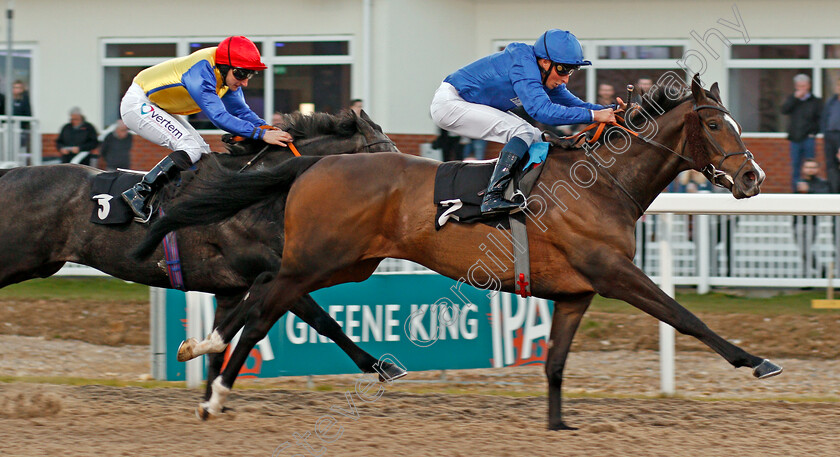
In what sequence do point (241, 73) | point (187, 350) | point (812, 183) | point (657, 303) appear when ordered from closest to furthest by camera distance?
point (657, 303), point (187, 350), point (241, 73), point (812, 183)

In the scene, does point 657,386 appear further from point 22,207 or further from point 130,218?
point 22,207

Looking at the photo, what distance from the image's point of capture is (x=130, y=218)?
542 centimetres

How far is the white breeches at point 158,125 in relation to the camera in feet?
18.2

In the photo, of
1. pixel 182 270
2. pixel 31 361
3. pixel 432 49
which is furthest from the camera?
pixel 432 49

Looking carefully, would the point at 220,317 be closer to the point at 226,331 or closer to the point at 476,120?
the point at 226,331

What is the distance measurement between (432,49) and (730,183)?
22.0ft

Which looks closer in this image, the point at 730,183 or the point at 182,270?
the point at 730,183

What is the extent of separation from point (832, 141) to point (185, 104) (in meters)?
6.09

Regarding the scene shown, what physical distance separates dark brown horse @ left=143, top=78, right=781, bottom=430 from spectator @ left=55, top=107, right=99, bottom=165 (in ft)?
19.4

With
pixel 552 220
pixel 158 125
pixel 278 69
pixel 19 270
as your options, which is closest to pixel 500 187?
pixel 552 220

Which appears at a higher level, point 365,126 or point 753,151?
point 753,151

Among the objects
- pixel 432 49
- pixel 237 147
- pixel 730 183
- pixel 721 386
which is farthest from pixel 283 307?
pixel 432 49

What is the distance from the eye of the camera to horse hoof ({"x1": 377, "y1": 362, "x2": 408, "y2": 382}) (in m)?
5.42

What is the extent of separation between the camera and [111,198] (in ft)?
17.8
